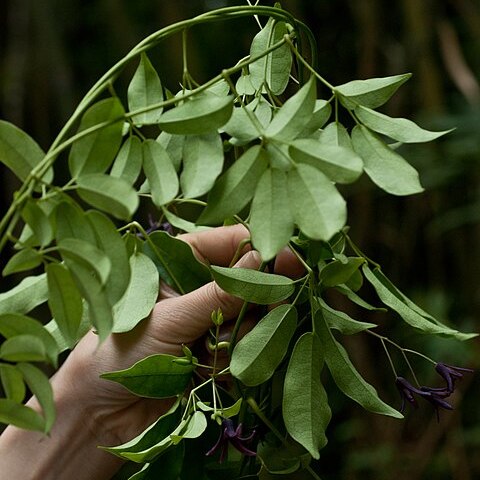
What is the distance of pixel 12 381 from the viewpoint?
13.5 inches

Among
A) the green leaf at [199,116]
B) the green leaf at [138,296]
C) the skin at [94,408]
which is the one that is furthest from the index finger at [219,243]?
the green leaf at [199,116]

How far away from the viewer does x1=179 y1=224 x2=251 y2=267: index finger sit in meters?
0.62

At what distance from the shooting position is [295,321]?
1.43ft

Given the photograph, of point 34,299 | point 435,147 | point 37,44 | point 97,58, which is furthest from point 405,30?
point 34,299

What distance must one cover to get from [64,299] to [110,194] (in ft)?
0.16

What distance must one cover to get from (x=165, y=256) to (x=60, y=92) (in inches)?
56.2

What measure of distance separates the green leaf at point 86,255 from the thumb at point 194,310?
0.18m

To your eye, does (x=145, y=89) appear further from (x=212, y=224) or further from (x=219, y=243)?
(x=219, y=243)

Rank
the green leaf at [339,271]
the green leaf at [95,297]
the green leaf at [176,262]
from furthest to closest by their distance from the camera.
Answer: the green leaf at [176,262] → the green leaf at [339,271] → the green leaf at [95,297]

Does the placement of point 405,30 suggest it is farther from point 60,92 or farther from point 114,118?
point 114,118

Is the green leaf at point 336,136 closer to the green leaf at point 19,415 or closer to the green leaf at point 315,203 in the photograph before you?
the green leaf at point 315,203

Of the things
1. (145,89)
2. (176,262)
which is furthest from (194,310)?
(145,89)

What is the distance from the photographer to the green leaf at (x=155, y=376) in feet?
1.49

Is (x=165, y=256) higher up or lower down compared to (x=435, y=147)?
higher up
